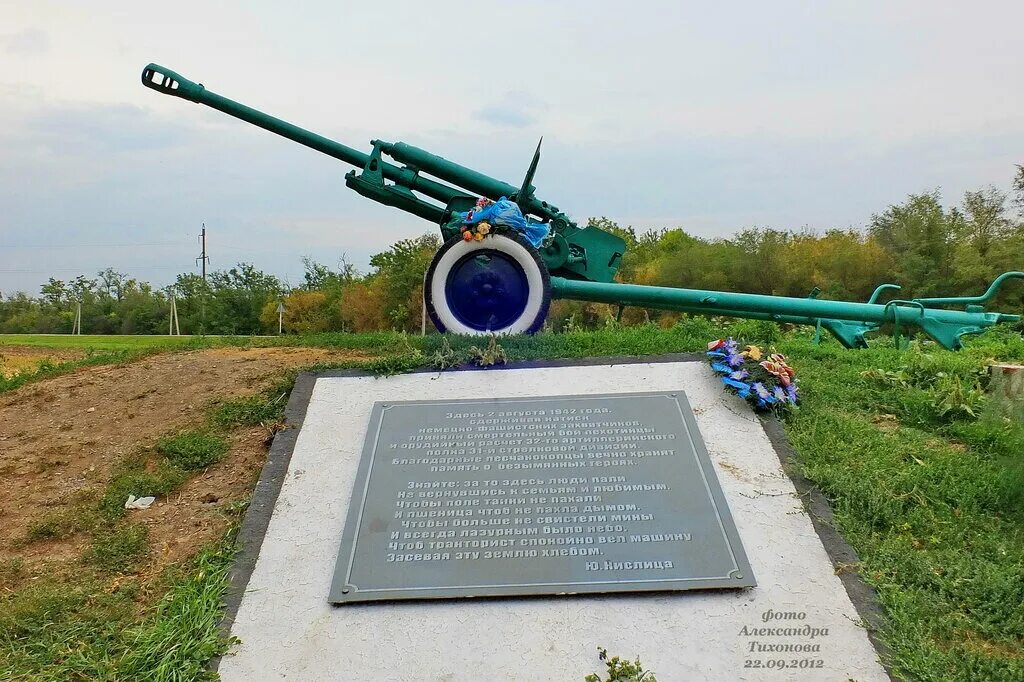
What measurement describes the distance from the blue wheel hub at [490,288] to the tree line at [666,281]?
643 cm

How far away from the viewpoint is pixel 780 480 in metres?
3.33

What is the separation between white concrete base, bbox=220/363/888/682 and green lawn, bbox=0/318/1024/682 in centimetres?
18

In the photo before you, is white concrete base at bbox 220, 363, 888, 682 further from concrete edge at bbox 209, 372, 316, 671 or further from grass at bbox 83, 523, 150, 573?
grass at bbox 83, 523, 150, 573

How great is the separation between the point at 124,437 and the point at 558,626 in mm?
2961

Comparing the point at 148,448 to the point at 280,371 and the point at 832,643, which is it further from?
the point at 832,643

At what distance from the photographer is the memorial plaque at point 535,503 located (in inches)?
111

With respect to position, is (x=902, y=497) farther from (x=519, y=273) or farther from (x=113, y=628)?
(x=113, y=628)

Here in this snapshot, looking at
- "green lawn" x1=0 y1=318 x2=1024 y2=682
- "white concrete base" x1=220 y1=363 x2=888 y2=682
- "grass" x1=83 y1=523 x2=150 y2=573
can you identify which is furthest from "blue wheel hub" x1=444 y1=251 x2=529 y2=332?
"grass" x1=83 y1=523 x2=150 y2=573

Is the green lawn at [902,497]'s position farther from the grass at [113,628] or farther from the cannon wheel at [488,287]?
the cannon wheel at [488,287]

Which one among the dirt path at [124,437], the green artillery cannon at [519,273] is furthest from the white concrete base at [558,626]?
the green artillery cannon at [519,273]

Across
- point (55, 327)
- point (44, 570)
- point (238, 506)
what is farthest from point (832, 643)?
point (55, 327)

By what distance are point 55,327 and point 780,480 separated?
13025mm

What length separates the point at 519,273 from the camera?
207 inches

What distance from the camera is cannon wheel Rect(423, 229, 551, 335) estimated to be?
519 centimetres
